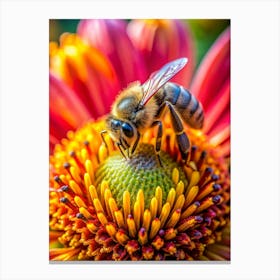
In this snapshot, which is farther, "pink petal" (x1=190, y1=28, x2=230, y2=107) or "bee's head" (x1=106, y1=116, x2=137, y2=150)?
"pink petal" (x1=190, y1=28, x2=230, y2=107)

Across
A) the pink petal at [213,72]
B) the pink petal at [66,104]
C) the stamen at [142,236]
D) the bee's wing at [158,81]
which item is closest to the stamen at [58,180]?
the pink petal at [66,104]

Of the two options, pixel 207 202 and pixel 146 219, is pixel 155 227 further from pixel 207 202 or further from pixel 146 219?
pixel 207 202

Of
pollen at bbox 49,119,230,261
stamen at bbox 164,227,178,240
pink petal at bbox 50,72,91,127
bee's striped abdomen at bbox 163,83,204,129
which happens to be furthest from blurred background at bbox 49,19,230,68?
stamen at bbox 164,227,178,240

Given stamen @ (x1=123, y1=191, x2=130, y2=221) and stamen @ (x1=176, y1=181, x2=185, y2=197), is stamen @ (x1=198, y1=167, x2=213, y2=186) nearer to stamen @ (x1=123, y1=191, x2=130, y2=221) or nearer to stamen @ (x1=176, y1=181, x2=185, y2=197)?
stamen @ (x1=176, y1=181, x2=185, y2=197)

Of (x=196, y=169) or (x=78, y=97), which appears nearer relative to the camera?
(x=196, y=169)
